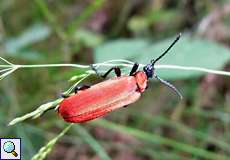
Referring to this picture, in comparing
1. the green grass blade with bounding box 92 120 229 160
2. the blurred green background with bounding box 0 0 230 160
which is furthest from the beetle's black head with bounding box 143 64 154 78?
the green grass blade with bounding box 92 120 229 160

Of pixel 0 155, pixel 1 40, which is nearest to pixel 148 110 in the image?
pixel 1 40

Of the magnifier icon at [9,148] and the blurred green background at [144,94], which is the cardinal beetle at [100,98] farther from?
the blurred green background at [144,94]

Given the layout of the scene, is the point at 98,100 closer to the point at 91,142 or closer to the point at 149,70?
the point at 149,70

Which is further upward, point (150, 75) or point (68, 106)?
point (150, 75)

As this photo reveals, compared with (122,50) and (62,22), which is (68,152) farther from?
(62,22)

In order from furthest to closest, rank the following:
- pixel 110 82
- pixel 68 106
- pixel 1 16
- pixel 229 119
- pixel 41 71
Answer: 1. pixel 1 16
2. pixel 41 71
3. pixel 229 119
4. pixel 110 82
5. pixel 68 106

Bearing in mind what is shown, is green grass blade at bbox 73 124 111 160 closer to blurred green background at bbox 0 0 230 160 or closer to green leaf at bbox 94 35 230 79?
blurred green background at bbox 0 0 230 160

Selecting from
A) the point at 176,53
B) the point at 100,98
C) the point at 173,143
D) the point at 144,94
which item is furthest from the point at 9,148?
the point at 144,94
